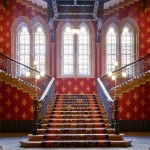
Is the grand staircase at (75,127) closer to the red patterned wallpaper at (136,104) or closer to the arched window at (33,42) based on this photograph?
the red patterned wallpaper at (136,104)

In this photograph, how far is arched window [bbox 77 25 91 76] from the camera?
1952 cm

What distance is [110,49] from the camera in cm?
1947

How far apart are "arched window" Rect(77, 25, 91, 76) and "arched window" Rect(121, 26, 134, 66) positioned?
1764 millimetres

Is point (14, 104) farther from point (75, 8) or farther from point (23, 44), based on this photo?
point (75, 8)

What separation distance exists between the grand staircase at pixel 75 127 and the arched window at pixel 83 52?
3462 millimetres

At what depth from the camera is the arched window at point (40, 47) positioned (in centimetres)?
1927

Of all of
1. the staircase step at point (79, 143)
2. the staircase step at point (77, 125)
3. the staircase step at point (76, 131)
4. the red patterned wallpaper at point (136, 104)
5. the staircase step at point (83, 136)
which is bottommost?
the staircase step at point (79, 143)

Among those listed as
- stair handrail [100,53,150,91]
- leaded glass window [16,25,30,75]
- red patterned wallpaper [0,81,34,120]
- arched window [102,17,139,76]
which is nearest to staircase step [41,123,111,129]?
red patterned wallpaper [0,81,34,120]

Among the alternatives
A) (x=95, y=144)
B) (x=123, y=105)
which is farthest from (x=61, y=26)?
(x=95, y=144)

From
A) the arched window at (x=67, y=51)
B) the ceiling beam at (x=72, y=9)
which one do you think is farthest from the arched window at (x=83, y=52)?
the ceiling beam at (x=72, y=9)

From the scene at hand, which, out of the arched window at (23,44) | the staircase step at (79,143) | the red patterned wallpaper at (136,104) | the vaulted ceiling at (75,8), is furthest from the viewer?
the arched window at (23,44)

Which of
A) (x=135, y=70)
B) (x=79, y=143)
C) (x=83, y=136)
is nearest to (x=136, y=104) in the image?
(x=135, y=70)

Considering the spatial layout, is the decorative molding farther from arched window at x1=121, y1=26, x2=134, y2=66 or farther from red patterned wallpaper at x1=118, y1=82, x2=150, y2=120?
red patterned wallpaper at x1=118, y1=82, x2=150, y2=120

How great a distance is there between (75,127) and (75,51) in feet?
22.7
